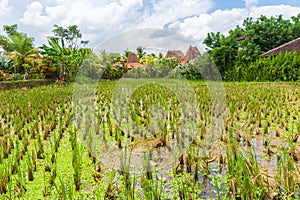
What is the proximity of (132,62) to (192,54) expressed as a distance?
88cm

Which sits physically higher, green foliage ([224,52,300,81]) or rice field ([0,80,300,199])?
green foliage ([224,52,300,81])

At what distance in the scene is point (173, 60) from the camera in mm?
→ 4020

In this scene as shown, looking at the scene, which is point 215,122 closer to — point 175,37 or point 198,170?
point 175,37

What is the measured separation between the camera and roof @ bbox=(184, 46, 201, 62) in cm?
389

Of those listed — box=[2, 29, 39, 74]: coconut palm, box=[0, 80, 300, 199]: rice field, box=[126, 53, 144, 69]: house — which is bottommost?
box=[0, 80, 300, 199]: rice field

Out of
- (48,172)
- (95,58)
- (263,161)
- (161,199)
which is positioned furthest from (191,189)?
(95,58)

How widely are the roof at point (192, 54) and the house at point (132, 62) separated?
2.46 feet

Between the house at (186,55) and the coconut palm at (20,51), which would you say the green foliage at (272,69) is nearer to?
the house at (186,55)

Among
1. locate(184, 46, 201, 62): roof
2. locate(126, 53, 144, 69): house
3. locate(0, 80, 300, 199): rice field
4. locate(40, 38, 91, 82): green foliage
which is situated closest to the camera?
locate(0, 80, 300, 199): rice field

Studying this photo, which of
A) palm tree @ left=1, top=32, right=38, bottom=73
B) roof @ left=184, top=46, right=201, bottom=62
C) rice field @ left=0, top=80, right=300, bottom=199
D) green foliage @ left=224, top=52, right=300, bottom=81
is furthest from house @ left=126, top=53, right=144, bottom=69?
palm tree @ left=1, top=32, right=38, bottom=73

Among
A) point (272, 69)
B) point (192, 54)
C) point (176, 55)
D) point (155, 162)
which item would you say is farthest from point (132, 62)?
point (272, 69)

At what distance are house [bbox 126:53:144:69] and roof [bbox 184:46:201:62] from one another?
75cm

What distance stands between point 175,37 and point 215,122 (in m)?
1.79

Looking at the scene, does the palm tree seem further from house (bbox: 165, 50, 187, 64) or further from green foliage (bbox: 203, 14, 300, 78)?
house (bbox: 165, 50, 187, 64)
